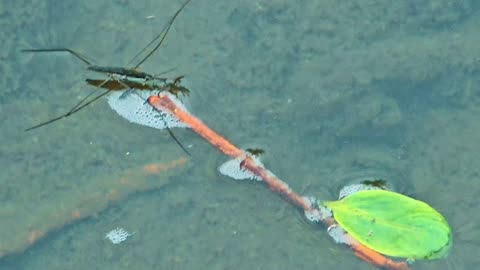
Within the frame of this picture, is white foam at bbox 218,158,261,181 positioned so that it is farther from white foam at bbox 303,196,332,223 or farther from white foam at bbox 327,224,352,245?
white foam at bbox 327,224,352,245

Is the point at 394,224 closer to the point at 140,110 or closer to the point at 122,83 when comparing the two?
the point at 140,110

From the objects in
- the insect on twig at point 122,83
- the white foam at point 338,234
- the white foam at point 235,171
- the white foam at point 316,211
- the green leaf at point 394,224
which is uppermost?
the insect on twig at point 122,83

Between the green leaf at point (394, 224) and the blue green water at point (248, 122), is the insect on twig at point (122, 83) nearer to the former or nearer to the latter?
the blue green water at point (248, 122)

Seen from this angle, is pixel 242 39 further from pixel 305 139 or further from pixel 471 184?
pixel 471 184

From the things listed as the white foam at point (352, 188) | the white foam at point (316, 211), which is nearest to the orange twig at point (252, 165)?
the white foam at point (316, 211)

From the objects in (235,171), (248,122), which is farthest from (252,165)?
(248,122)
